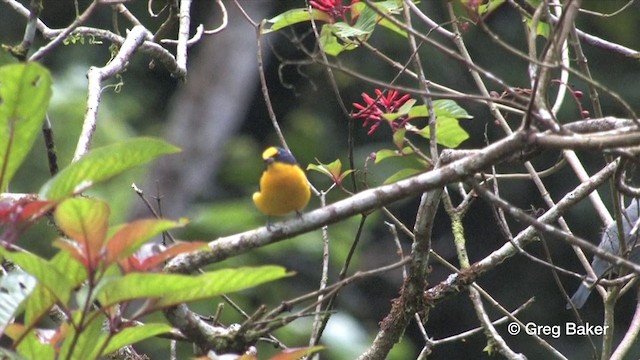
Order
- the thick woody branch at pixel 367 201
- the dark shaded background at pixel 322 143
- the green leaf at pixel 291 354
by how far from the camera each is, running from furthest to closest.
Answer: the dark shaded background at pixel 322 143
the thick woody branch at pixel 367 201
the green leaf at pixel 291 354

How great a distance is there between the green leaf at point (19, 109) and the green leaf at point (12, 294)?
17 centimetres

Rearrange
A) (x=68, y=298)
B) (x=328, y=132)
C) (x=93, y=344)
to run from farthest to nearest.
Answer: (x=328, y=132) < (x=93, y=344) < (x=68, y=298)

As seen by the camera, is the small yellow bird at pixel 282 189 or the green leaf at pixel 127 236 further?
the small yellow bird at pixel 282 189

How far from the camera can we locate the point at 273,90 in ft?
36.4

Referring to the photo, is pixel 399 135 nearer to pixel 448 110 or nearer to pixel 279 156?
pixel 448 110

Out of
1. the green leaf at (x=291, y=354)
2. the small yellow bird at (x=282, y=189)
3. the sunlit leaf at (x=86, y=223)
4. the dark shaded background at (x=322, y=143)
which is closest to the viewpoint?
the sunlit leaf at (x=86, y=223)

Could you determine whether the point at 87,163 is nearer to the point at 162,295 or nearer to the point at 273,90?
the point at 162,295

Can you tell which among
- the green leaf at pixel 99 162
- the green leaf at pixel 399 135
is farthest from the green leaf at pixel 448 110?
the green leaf at pixel 99 162

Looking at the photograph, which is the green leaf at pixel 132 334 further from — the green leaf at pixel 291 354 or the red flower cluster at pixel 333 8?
the red flower cluster at pixel 333 8

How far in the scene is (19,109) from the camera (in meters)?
1.53

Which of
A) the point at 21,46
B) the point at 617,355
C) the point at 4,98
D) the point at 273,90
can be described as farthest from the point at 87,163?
the point at 273,90

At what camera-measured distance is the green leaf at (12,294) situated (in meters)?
1.49

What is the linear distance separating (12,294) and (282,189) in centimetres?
132

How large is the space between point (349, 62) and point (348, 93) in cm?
48
